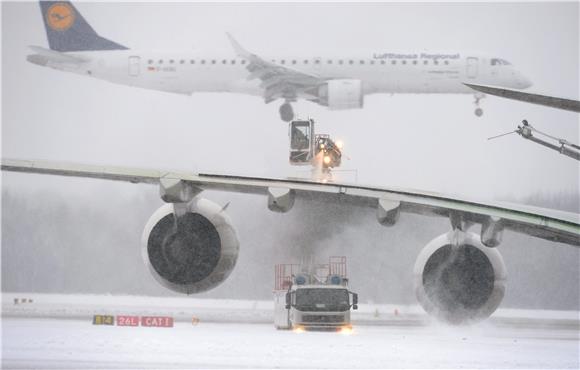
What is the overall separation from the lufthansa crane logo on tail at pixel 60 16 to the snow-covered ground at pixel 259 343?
12896 mm

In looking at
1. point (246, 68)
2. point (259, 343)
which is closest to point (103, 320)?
point (259, 343)

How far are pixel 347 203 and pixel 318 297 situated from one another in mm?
4270

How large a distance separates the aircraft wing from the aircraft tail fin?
4.33m

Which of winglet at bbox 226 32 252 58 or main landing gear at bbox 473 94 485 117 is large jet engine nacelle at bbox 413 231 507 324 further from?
winglet at bbox 226 32 252 58

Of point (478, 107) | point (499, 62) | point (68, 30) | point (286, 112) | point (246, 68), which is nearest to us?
point (478, 107)

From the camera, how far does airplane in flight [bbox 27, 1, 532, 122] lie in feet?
99.2

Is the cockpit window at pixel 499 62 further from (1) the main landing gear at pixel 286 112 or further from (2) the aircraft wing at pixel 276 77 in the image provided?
(1) the main landing gear at pixel 286 112

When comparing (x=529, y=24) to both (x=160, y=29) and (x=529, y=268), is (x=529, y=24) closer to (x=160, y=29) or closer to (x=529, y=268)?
(x=529, y=268)

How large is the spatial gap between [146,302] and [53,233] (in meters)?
2.47

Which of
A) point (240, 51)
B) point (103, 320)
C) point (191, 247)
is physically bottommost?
point (103, 320)

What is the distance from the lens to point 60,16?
29812 millimetres

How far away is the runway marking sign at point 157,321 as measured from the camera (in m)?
17.0

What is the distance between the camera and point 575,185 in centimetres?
1834

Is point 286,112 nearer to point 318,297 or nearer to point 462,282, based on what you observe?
point 318,297
